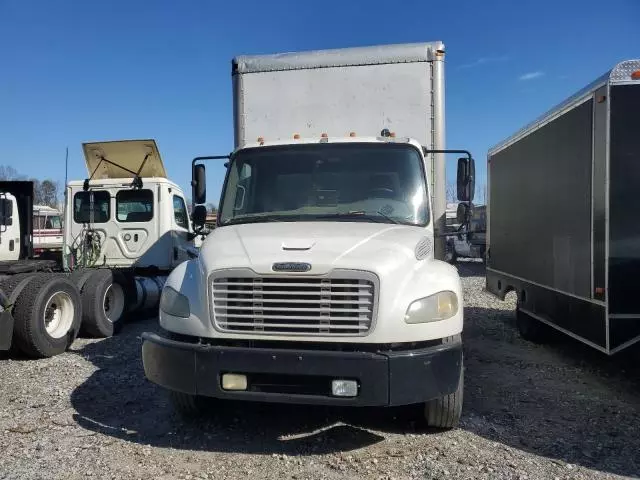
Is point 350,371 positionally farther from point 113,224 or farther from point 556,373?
point 113,224

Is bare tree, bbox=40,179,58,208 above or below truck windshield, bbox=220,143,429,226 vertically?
above

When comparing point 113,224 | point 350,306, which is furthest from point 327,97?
point 113,224

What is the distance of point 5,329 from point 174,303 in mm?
3420

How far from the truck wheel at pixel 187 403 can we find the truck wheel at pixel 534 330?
4894 mm

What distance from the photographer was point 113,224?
9.80 meters

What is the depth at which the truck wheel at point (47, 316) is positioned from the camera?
20.7ft

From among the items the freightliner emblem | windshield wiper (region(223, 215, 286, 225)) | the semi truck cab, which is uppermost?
windshield wiper (region(223, 215, 286, 225))

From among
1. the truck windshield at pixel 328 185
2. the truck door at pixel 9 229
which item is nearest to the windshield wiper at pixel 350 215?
the truck windshield at pixel 328 185

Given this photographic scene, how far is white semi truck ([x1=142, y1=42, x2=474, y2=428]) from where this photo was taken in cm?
359

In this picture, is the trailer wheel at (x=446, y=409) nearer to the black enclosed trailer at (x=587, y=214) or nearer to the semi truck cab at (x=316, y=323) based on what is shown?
the semi truck cab at (x=316, y=323)

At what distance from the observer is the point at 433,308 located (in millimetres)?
3695

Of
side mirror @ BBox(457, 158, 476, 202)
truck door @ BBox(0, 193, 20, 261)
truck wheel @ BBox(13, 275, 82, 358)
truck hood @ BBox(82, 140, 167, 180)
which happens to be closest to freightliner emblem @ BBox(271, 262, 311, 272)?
side mirror @ BBox(457, 158, 476, 202)

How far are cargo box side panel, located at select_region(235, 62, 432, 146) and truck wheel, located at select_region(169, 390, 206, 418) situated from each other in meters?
3.13

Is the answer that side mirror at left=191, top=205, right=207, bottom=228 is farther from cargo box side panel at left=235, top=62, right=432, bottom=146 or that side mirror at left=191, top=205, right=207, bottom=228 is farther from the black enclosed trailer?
the black enclosed trailer
